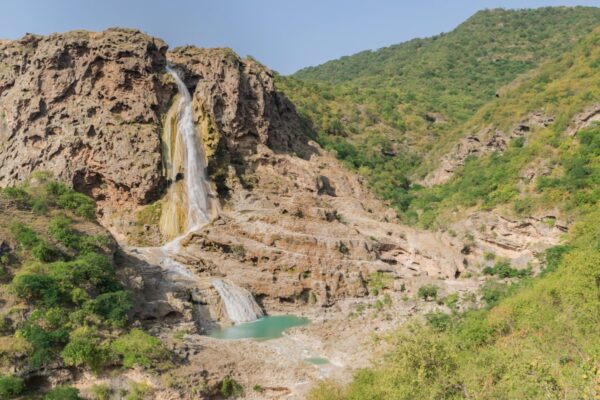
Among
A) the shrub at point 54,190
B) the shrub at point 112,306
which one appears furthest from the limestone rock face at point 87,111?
the shrub at point 112,306

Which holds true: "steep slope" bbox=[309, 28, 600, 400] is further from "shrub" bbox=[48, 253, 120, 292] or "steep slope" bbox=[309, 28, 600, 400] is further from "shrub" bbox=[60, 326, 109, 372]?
"shrub" bbox=[48, 253, 120, 292]

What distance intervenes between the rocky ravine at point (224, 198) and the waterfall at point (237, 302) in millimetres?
722

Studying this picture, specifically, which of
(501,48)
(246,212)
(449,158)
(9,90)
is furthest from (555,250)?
(501,48)

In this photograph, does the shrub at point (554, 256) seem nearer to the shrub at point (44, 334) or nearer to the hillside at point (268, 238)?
the hillside at point (268, 238)

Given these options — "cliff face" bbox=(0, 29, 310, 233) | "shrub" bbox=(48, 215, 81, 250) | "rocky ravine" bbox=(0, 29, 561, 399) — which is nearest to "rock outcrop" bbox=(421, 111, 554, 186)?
"rocky ravine" bbox=(0, 29, 561, 399)

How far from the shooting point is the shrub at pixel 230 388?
21.5m

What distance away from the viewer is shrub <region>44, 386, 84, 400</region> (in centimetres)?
1841

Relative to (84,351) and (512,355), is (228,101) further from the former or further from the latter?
(512,355)

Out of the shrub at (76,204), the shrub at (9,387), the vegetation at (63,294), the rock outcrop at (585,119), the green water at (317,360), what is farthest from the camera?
the rock outcrop at (585,119)

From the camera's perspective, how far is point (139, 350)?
21344 mm

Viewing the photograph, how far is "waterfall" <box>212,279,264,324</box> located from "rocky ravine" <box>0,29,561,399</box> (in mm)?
722

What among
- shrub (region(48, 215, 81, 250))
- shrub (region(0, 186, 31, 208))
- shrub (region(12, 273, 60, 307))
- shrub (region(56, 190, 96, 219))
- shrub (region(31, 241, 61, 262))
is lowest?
shrub (region(12, 273, 60, 307))

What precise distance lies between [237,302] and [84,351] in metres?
13.0

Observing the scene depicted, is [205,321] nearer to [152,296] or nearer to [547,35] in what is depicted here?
[152,296]
